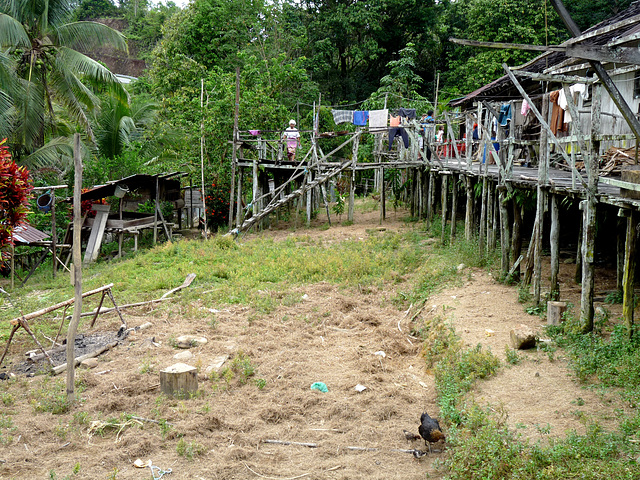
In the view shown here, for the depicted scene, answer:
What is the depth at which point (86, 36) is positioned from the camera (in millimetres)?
18688

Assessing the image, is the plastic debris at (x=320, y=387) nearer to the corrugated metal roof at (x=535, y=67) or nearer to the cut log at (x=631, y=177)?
the cut log at (x=631, y=177)

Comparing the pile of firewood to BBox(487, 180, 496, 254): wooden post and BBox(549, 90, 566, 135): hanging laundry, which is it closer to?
BBox(487, 180, 496, 254): wooden post

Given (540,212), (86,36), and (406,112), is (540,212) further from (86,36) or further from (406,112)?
(86,36)

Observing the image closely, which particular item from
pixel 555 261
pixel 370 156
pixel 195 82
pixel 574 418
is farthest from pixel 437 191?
pixel 574 418

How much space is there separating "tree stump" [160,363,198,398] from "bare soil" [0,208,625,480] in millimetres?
111

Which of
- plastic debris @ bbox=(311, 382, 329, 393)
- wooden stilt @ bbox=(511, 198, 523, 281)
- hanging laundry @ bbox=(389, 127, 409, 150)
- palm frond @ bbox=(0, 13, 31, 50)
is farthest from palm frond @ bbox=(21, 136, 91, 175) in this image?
wooden stilt @ bbox=(511, 198, 523, 281)

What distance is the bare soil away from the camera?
554 cm

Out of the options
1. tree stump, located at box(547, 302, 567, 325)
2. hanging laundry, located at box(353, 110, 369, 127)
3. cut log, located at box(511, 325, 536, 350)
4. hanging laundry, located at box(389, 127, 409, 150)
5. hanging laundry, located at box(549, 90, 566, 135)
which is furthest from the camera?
hanging laundry, located at box(353, 110, 369, 127)

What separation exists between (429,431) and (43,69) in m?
17.5

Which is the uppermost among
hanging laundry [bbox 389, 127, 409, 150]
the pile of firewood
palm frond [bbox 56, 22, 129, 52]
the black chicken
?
palm frond [bbox 56, 22, 129, 52]

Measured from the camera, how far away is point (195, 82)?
25109 millimetres

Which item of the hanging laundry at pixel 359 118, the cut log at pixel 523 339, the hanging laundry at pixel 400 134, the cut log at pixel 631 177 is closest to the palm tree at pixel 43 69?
the hanging laundry at pixel 359 118

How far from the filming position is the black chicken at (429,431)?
5738 millimetres

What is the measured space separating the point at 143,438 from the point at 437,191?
17590 mm
